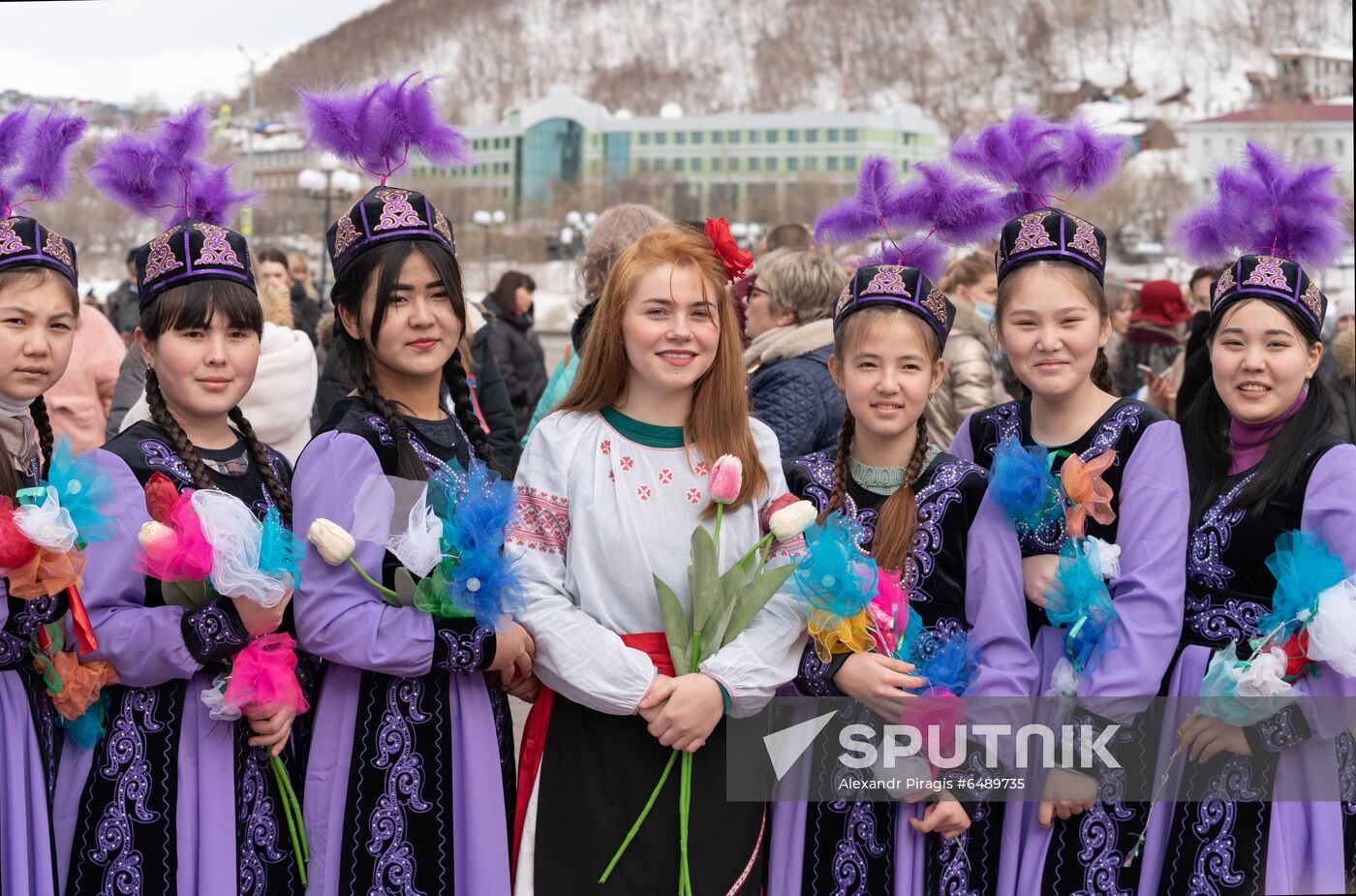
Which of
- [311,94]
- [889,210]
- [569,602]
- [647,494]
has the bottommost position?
[569,602]

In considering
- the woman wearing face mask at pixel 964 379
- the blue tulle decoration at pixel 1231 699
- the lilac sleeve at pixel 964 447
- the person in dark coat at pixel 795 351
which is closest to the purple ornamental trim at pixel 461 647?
the lilac sleeve at pixel 964 447

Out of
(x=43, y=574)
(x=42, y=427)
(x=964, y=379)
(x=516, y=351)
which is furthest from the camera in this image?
(x=516, y=351)

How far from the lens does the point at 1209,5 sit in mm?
97375

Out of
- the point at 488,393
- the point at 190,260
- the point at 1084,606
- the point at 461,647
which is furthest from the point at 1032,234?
the point at 488,393

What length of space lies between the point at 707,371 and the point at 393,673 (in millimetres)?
841

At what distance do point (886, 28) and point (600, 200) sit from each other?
152 feet

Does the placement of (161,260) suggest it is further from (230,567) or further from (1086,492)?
(1086,492)

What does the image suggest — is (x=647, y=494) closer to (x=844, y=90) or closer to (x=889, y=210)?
(x=889, y=210)

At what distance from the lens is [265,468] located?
9.24 ft

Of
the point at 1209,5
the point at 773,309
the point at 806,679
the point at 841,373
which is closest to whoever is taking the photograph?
the point at 806,679

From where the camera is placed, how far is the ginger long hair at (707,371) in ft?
9.09

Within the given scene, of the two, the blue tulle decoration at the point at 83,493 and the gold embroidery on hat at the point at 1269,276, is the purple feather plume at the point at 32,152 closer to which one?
the blue tulle decoration at the point at 83,493

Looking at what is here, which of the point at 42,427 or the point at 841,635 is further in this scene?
the point at 42,427

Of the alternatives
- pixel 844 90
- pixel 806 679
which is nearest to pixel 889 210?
pixel 806 679
